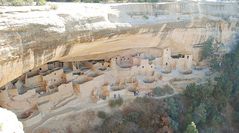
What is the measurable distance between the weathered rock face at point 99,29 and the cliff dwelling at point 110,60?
31 millimetres

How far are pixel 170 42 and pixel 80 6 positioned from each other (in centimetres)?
456

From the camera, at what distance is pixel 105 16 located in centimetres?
1288

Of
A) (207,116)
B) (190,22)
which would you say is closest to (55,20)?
(190,22)

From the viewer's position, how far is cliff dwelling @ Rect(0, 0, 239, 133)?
11.1m

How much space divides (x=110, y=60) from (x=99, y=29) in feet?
10.0

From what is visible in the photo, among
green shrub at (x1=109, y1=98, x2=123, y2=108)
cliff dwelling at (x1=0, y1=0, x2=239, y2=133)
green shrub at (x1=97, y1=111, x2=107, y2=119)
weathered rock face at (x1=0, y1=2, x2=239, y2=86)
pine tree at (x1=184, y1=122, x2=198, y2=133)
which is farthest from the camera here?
green shrub at (x1=109, y1=98, x2=123, y2=108)

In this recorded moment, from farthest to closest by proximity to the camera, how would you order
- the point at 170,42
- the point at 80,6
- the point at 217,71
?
1. the point at 217,71
2. the point at 170,42
3. the point at 80,6

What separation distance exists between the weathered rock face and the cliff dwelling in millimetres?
31

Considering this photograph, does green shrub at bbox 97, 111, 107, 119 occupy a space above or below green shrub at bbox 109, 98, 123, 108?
below

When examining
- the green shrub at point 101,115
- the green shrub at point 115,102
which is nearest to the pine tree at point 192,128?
the green shrub at point 115,102

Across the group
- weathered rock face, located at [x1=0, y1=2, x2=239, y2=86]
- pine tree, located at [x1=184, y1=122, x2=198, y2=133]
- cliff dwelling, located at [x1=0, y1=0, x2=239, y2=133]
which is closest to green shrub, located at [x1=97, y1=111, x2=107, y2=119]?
cliff dwelling, located at [x1=0, y1=0, x2=239, y2=133]

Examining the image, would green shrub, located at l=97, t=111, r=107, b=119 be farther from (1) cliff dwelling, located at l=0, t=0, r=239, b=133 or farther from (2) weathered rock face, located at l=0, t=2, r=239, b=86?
(2) weathered rock face, located at l=0, t=2, r=239, b=86

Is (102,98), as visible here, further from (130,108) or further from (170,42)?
(170,42)

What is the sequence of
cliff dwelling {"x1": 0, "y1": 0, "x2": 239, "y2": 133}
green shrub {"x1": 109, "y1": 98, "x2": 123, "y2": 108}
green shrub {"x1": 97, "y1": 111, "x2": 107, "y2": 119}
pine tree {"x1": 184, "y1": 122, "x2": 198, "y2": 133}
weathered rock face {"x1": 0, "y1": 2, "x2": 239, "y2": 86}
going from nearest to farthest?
weathered rock face {"x1": 0, "y1": 2, "x2": 239, "y2": 86} < cliff dwelling {"x1": 0, "y1": 0, "x2": 239, "y2": 133} < pine tree {"x1": 184, "y1": 122, "x2": 198, "y2": 133} < green shrub {"x1": 97, "y1": 111, "x2": 107, "y2": 119} < green shrub {"x1": 109, "y1": 98, "x2": 123, "y2": 108}
